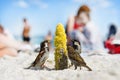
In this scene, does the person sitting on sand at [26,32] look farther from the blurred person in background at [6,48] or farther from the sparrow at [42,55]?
the sparrow at [42,55]

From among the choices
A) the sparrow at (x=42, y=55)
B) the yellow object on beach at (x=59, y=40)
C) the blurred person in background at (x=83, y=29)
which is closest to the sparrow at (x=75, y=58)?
the yellow object on beach at (x=59, y=40)

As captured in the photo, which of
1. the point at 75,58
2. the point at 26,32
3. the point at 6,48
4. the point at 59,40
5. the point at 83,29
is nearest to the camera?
the point at 75,58

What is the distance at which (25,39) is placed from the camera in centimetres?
2181

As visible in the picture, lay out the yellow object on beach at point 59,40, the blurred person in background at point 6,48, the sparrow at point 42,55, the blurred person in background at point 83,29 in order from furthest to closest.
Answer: the blurred person in background at point 83,29 < the blurred person in background at point 6,48 < the yellow object on beach at point 59,40 < the sparrow at point 42,55

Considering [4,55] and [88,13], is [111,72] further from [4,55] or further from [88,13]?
[88,13]

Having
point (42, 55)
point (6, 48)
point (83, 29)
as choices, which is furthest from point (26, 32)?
point (42, 55)

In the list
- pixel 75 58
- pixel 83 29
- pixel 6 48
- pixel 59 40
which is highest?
pixel 83 29

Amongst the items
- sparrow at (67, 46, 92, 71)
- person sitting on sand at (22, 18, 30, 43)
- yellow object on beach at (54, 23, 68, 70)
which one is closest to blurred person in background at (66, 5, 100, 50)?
yellow object on beach at (54, 23, 68, 70)

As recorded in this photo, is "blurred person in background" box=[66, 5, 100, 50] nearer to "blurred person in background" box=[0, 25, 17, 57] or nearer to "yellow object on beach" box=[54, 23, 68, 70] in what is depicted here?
"blurred person in background" box=[0, 25, 17, 57]

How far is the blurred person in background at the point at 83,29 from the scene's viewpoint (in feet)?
50.9

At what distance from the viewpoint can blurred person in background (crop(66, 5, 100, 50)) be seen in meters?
15.5

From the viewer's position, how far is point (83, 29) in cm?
1573

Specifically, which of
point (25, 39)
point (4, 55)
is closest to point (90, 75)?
point (4, 55)

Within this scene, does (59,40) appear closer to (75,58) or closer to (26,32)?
(75,58)
